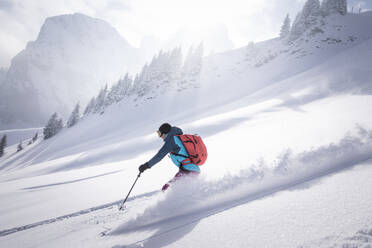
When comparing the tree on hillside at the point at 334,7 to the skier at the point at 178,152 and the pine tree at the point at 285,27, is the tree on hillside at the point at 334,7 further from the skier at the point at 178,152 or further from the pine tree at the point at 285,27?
the skier at the point at 178,152

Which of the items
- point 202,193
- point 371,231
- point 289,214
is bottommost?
point 371,231

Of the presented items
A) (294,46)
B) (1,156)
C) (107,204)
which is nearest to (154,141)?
(107,204)

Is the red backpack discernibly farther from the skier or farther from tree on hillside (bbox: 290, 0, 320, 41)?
tree on hillside (bbox: 290, 0, 320, 41)

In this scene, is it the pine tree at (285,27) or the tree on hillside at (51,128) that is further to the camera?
the pine tree at (285,27)

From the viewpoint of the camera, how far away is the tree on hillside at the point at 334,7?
45250 millimetres

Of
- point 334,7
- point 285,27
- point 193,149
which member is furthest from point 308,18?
point 193,149

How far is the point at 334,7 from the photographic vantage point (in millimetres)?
45469

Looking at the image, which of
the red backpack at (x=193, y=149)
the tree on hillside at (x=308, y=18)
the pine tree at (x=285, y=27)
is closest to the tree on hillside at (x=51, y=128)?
the red backpack at (x=193, y=149)

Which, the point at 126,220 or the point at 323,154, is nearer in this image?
the point at 126,220

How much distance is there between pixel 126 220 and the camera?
2.91 meters

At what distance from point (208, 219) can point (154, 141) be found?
12709 mm

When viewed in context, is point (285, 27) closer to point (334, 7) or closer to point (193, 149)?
point (334, 7)

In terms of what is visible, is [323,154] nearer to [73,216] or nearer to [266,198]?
[266,198]

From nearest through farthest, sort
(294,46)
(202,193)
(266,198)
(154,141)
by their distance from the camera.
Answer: (266,198)
(202,193)
(154,141)
(294,46)
